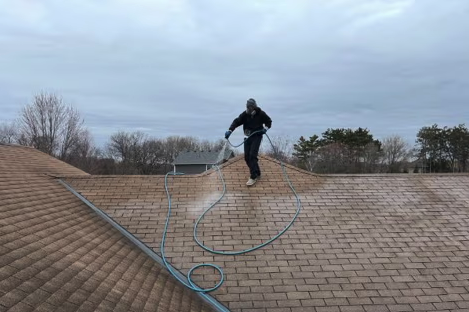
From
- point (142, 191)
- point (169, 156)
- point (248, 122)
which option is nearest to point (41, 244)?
point (142, 191)

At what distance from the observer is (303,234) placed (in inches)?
218

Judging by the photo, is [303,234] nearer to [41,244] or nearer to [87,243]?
[87,243]

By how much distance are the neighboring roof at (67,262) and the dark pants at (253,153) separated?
110 inches

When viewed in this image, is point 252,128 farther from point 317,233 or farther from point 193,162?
point 193,162

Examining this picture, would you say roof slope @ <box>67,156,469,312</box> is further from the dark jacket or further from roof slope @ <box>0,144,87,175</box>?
roof slope @ <box>0,144,87,175</box>

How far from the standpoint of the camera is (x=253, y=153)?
701 cm

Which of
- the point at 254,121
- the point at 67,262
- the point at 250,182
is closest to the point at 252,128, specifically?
the point at 254,121

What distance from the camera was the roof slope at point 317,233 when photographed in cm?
446

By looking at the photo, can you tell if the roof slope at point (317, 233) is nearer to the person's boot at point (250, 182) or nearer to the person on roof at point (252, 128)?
the person's boot at point (250, 182)

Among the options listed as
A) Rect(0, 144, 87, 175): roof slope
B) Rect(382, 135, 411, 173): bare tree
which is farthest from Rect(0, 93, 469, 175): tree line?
Rect(0, 144, 87, 175): roof slope

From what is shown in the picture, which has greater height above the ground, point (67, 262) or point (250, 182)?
point (250, 182)

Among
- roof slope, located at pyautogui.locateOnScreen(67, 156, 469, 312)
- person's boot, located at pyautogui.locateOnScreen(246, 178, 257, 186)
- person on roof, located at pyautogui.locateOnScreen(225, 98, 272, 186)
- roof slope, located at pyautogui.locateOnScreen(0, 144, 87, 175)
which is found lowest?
roof slope, located at pyautogui.locateOnScreen(67, 156, 469, 312)

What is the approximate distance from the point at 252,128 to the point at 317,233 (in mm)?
2577

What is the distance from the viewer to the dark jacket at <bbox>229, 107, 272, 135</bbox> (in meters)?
7.12
